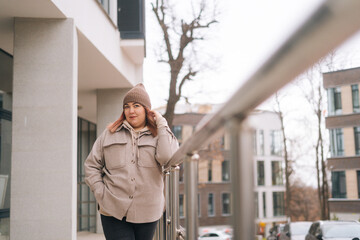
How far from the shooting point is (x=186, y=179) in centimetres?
191

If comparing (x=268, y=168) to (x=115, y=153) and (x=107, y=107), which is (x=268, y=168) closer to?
(x=115, y=153)

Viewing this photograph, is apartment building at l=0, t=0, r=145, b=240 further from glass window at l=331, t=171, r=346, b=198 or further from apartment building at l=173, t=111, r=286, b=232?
glass window at l=331, t=171, r=346, b=198

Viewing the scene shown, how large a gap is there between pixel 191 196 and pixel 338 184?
21.3m

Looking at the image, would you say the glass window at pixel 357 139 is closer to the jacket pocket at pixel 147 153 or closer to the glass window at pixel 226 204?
the jacket pocket at pixel 147 153

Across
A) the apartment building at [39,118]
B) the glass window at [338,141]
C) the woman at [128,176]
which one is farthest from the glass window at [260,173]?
the glass window at [338,141]

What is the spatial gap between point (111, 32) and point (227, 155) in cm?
888

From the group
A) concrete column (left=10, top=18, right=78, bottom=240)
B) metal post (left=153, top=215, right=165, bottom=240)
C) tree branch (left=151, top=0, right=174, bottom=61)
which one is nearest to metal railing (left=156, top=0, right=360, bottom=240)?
metal post (left=153, top=215, right=165, bottom=240)

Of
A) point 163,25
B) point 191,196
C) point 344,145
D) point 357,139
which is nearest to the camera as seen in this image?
point 191,196

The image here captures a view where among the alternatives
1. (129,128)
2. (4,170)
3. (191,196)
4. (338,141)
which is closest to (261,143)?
(191,196)

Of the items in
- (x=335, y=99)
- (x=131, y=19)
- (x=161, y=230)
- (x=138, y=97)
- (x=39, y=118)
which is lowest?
(x=161, y=230)

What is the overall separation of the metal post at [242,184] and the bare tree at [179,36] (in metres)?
15.7

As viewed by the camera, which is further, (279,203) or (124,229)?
(124,229)

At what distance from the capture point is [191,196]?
185cm

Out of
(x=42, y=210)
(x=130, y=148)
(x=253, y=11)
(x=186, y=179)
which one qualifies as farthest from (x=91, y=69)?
(x=253, y=11)
